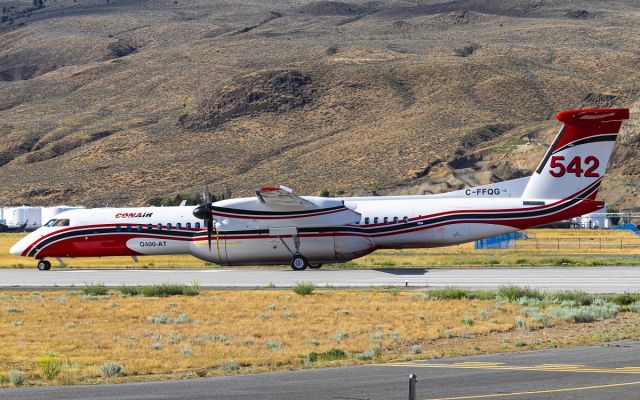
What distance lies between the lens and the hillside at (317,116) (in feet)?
406

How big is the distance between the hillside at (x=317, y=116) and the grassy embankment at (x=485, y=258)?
1753 inches

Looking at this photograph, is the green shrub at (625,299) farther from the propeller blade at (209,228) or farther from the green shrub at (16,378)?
the propeller blade at (209,228)

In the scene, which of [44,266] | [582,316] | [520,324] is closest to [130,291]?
[44,266]

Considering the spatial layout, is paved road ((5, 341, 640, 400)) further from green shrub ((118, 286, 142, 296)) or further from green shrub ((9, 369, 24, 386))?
green shrub ((118, 286, 142, 296))

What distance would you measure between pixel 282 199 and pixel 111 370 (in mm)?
26715

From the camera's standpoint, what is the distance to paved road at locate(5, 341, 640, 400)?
16.5 meters

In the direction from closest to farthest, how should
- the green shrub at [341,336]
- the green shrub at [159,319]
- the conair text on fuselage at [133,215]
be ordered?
the green shrub at [341,336] < the green shrub at [159,319] < the conair text on fuselage at [133,215]

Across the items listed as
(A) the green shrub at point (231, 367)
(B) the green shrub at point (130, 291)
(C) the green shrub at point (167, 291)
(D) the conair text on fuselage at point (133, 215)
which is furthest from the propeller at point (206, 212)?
(A) the green shrub at point (231, 367)

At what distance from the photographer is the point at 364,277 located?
143 feet

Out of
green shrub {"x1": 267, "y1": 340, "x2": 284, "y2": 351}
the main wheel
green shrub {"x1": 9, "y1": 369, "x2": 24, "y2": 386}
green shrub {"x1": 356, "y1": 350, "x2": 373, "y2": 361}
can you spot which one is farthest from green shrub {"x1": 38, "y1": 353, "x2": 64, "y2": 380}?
the main wheel

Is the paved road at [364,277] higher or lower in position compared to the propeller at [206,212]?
lower

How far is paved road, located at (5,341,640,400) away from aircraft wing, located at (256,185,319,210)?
25.4 meters

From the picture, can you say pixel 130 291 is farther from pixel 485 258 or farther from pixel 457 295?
pixel 485 258

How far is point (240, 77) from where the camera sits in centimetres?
16212
